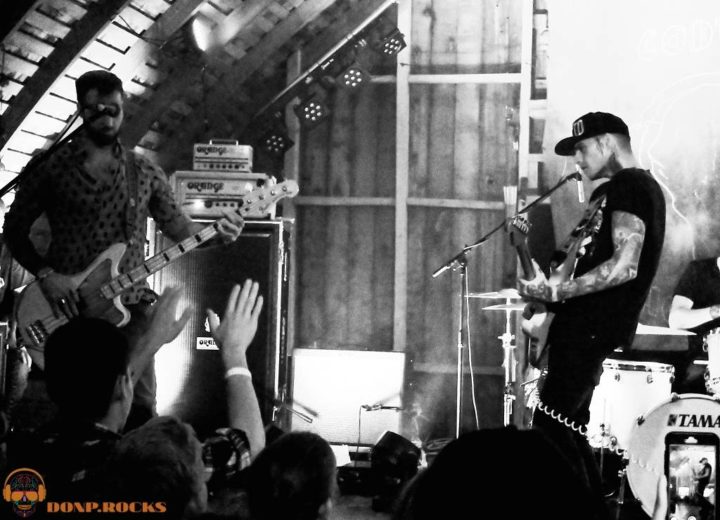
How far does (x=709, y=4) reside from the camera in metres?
6.25

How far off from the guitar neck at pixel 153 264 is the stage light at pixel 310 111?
3099mm

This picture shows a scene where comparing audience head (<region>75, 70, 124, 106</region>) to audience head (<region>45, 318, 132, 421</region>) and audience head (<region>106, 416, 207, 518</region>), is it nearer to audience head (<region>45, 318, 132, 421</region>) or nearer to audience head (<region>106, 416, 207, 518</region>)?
audience head (<region>45, 318, 132, 421</region>)

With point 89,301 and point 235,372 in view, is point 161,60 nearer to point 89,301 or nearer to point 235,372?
point 89,301

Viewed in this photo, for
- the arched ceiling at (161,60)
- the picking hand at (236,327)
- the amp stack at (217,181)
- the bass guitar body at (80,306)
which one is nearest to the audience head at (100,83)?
the bass guitar body at (80,306)

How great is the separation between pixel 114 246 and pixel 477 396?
3.97m

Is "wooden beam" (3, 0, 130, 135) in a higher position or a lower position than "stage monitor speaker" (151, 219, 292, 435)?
higher

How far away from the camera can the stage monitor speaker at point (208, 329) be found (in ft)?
16.3

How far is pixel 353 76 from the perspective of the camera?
6.88 m

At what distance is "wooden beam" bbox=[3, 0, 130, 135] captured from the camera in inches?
204

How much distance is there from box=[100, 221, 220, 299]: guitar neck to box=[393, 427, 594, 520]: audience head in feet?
9.10

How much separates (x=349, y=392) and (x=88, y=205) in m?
2.80

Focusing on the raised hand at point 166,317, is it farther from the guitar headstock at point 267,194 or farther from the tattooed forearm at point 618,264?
the guitar headstock at point 267,194

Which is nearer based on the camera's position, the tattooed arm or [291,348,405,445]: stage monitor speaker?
the tattooed arm

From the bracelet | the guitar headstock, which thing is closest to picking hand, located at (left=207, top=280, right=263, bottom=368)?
the bracelet
